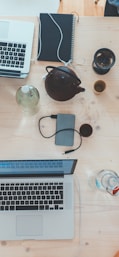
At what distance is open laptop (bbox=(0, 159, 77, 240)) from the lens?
39.4 inches

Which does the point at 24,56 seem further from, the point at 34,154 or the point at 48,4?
the point at 48,4

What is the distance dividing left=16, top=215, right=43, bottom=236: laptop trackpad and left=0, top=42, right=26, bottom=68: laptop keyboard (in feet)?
1.83

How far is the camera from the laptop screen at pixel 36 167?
88 cm

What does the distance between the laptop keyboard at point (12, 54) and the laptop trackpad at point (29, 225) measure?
0.56m

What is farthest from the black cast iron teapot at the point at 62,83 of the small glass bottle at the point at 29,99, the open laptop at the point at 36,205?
the open laptop at the point at 36,205

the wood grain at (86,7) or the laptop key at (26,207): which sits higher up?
the wood grain at (86,7)

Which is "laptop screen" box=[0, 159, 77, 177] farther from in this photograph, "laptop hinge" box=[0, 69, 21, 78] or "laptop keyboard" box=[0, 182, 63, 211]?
"laptop hinge" box=[0, 69, 21, 78]

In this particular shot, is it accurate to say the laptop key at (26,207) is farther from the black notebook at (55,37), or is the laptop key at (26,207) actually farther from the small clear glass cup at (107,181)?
the black notebook at (55,37)

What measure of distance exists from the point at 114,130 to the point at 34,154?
1.02ft

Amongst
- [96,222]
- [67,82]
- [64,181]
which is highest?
[67,82]

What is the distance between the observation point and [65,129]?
1065 millimetres

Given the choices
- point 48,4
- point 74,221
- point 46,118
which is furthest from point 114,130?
point 48,4

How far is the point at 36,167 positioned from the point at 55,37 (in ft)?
1.72

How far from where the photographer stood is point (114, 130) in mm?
1070
